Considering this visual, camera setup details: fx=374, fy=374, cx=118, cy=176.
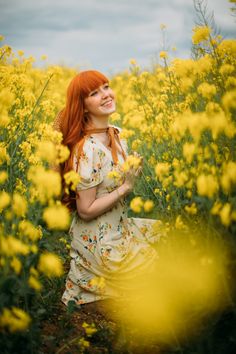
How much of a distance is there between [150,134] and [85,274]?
0.97 m

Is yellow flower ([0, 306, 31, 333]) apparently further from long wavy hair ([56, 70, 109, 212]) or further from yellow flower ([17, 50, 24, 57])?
yellow flower ([17, 50, 24, 57])

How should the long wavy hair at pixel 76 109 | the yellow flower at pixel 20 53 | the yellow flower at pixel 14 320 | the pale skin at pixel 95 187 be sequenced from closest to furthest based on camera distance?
the yellow flower at pixel 14 320, the pale skin at pixel 95 187, the long wavy hair at pixel 76 109, the yellow flower at pixel 20 53

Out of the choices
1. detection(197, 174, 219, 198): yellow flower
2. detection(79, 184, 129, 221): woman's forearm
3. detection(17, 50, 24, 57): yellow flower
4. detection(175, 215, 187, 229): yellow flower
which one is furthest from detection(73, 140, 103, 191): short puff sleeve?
detection(17, 50, 24, 57): yellow flower

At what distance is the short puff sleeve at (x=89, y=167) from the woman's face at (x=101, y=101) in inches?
8.4

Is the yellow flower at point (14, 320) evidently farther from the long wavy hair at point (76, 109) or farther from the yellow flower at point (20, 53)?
the yellow flower at point (20, 53)

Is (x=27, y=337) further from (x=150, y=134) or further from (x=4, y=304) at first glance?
(x=150, y=134)

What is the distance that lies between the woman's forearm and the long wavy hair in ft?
0.51

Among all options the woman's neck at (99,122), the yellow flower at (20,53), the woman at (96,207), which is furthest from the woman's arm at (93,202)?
the yellow flower at (20,53)

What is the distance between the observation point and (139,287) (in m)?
2.27

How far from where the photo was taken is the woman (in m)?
2.27

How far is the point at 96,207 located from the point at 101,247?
26cm

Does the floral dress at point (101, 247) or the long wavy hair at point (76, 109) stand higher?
the long wavy hair at point (76, 109)

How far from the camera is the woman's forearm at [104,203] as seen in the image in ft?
7.24

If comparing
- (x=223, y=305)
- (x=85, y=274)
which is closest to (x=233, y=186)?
(x=223, y=305)
